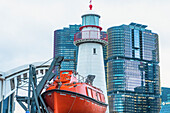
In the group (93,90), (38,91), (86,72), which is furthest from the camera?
(86,72)

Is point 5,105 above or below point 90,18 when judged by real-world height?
below

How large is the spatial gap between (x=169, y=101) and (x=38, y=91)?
16730cm

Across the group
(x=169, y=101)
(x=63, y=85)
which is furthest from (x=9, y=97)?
(x=169, y=101)

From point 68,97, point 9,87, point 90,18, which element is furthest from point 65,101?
point 90,18

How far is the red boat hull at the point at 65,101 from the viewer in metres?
27.3

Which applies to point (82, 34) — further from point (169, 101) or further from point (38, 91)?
point (169, 101)

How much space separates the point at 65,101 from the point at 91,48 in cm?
1406

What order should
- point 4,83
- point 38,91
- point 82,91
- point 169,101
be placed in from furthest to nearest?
1. point 169,101
2. point 4,83
3. point 82,91
4. point 38,91

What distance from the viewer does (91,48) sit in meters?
40.7

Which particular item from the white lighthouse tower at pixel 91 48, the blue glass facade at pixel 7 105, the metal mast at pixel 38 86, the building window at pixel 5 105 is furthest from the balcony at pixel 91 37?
the metal mast at pixel 38 86

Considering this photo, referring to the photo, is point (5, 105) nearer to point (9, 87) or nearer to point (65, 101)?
point (9, 87)

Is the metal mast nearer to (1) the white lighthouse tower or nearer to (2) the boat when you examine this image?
(2) the boat

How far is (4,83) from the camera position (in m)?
36.9

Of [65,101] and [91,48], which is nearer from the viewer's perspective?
[65,101]
